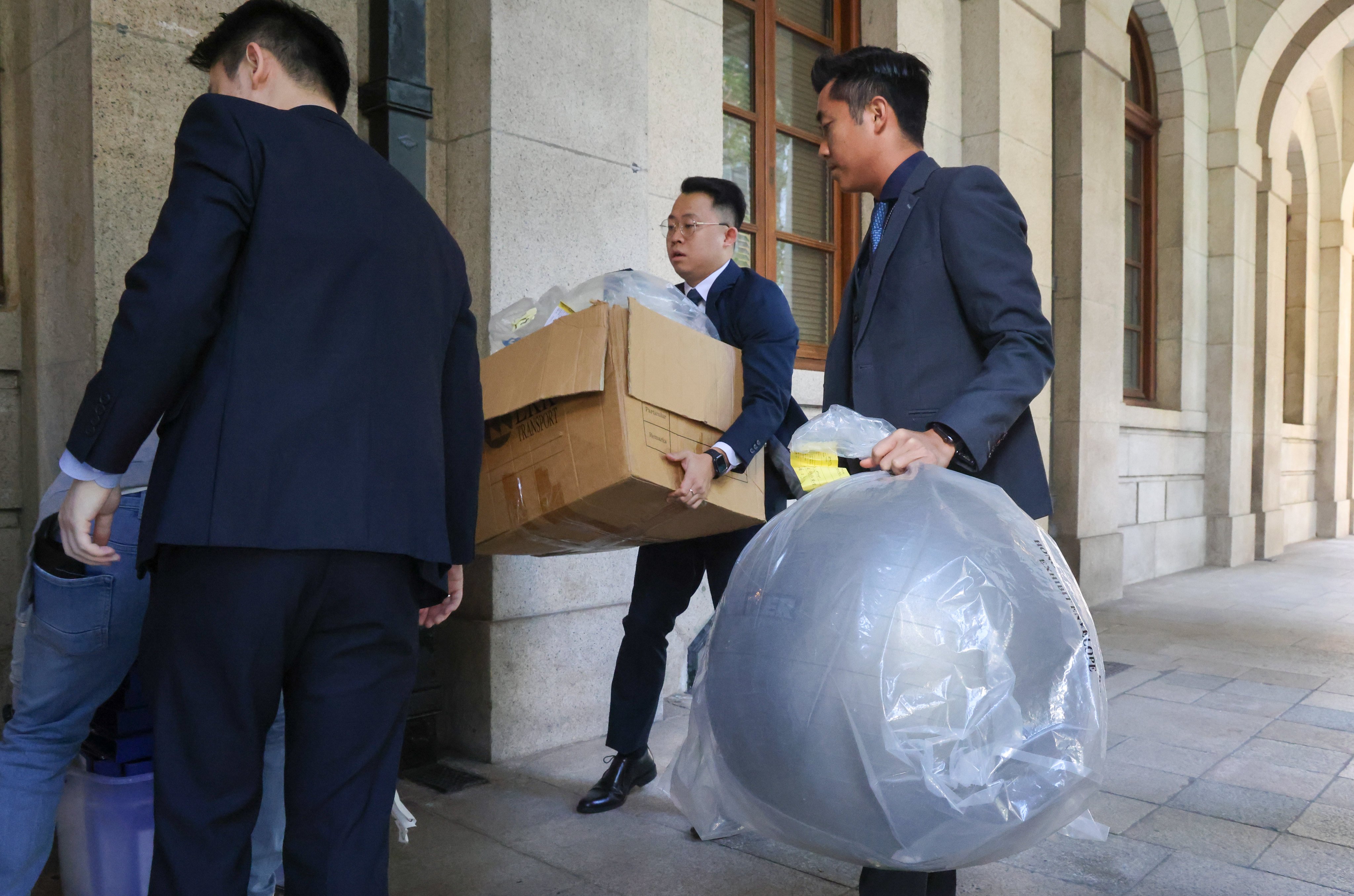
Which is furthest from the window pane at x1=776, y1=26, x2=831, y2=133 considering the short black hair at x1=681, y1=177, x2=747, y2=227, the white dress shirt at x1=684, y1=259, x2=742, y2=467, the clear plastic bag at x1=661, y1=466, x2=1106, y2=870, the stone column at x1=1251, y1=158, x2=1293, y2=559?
the stone column at x1=1251, y1=158, x2=1293, y2=559

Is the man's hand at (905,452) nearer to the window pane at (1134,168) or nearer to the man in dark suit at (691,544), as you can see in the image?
the man in dark suit at (691,544)

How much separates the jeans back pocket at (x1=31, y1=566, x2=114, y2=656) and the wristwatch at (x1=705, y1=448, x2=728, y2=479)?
1.38m

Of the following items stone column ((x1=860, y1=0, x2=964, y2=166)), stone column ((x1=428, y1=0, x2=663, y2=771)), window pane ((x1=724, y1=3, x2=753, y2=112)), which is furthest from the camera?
stone column ((x1=860, y1=0, x2=964, y2=166))

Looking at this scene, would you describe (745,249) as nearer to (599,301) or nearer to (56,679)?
(599,301)

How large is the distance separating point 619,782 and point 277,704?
1762 millimetres

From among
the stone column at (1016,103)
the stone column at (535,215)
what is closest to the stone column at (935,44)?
the stone column at (1016,103)

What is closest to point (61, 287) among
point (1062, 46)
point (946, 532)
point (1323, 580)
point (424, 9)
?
point (424, 9)

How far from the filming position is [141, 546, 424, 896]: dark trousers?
1.63 metres

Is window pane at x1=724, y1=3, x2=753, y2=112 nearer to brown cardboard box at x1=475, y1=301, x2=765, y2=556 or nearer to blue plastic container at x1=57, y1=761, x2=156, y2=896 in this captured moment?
brown cardboard box at x1=475, y1=301, x2=765, y2=556

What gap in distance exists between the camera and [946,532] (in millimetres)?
1467

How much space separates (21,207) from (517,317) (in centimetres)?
178

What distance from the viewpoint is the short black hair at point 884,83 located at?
197 centimetres

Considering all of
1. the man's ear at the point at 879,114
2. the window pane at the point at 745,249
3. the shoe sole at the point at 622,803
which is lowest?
the shoe sole at the point at 622,803

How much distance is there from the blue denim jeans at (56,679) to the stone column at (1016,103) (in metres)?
5.69
